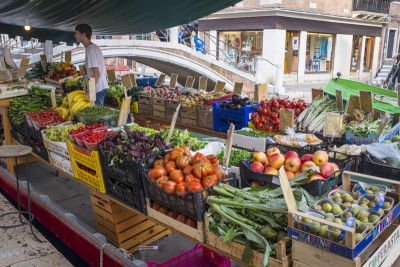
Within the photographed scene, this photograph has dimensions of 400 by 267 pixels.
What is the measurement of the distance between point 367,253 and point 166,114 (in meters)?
4.87

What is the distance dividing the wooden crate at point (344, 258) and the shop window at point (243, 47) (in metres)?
18.7

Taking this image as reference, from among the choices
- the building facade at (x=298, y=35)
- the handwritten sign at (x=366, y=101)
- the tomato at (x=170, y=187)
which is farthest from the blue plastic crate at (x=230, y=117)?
the building facade at (x=298, y=35)

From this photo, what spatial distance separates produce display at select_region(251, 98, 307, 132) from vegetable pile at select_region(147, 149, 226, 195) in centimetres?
222

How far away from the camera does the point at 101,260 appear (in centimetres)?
314

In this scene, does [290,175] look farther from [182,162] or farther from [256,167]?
[182,162]

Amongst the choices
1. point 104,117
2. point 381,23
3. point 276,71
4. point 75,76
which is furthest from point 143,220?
point 381,23

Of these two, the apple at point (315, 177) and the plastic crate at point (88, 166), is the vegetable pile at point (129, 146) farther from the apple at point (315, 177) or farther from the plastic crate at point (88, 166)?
the apple at point (315, 177)

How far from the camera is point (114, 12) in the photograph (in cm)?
697

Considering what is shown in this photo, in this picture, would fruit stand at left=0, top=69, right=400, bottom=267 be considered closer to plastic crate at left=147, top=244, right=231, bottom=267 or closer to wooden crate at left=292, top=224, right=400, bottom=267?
wooden crate at left=292, top=224, right=400, bottom=267

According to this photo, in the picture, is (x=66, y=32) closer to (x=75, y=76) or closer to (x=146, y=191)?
(x=75, y=76)

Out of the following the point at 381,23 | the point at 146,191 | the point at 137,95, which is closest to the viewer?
the point at 146,191

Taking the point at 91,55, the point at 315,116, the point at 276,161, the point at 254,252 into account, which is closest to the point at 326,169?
the point at 276,161

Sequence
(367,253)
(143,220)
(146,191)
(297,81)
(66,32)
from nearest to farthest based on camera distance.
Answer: (367,253)
(146,191)
(143,220)
(66,32)
(297,81)

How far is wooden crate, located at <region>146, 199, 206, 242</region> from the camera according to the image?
2.56 metres
